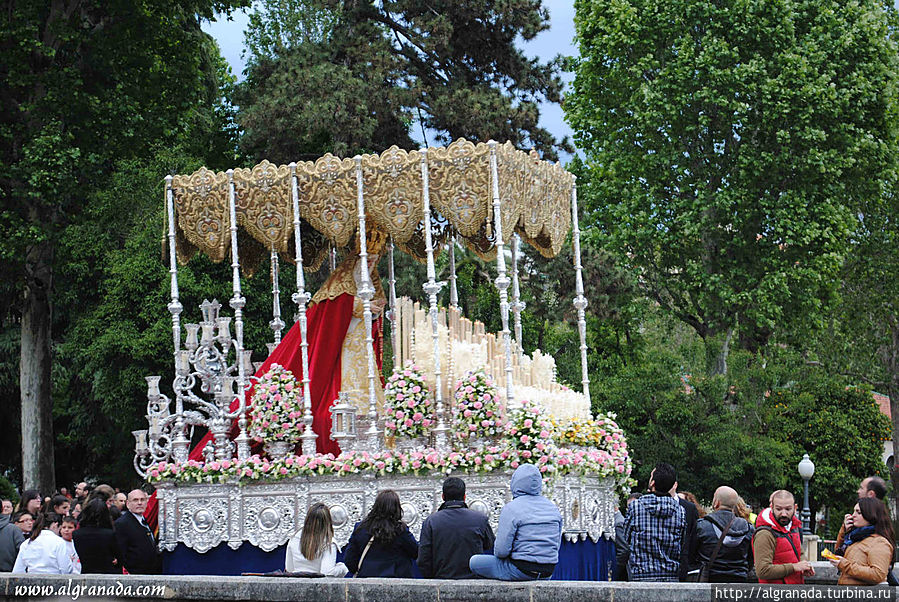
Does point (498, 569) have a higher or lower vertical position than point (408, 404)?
lower

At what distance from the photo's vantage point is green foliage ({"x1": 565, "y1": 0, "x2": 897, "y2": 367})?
1078 inches

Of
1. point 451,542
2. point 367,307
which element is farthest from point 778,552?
point 367,307

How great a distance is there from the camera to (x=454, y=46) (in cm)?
2969

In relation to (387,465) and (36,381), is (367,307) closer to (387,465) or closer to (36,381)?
(387,465)

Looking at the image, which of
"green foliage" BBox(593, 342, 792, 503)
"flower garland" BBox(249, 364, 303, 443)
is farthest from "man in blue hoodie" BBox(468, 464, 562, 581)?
"green foliage" BBox(593, 342, 792, 503)

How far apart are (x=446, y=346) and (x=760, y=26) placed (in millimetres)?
17412

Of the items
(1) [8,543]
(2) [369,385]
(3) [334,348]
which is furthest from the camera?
(3) [334,348]

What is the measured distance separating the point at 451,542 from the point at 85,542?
3919 millimetres

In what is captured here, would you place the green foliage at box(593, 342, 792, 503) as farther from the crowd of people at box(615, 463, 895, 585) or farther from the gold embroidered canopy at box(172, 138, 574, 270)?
the crowd of people at box(615, 463, 895, 585)

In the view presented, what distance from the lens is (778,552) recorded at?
26.0ft

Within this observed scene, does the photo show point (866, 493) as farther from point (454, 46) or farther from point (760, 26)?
point (454, 46)

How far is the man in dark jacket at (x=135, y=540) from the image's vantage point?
10.9 metres

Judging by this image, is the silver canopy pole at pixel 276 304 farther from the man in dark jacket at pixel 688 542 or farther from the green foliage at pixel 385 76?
the green foliage at pixel 385 76

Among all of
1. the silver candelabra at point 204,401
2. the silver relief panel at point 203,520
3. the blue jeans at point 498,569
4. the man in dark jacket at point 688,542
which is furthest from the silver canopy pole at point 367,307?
the blue jeans at point 498,569
